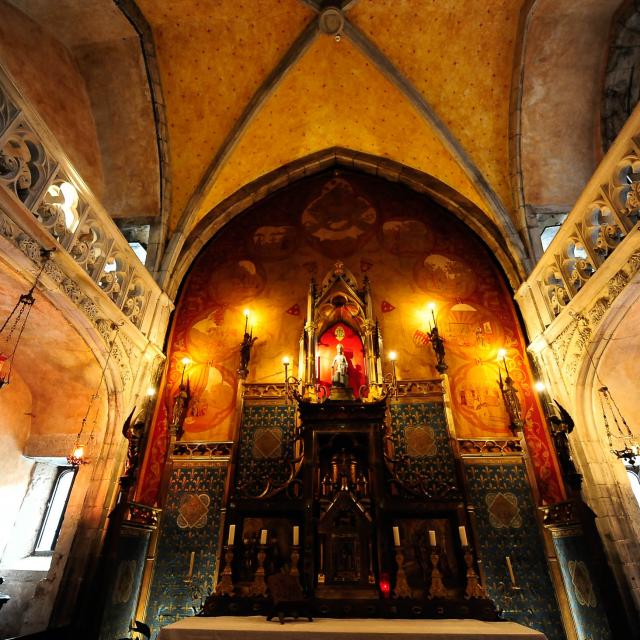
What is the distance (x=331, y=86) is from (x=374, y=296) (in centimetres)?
593

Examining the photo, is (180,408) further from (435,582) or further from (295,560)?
(435,582)

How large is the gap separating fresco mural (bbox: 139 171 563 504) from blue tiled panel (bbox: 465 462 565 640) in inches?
23.7

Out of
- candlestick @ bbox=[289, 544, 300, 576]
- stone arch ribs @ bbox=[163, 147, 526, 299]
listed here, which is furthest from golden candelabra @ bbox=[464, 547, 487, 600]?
stone arch ribs @ bbox=[163, 147, 526, 299]

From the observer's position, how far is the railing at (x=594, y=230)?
6.17 m

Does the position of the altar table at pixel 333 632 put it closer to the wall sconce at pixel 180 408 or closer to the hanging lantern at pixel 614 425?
the hanging lantern at pixel 614 425

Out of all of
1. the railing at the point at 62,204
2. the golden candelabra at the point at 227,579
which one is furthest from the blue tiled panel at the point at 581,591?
the railing at the point at 62,204

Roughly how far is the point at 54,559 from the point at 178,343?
4.87 m

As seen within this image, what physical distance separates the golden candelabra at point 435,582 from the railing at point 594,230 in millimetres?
5105

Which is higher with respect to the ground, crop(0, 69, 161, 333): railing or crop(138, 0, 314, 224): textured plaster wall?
crop(138, 0, 314, 224): textured plaster wall

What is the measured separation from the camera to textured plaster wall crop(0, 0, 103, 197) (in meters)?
7.79

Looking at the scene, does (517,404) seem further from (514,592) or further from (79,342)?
(79,342)

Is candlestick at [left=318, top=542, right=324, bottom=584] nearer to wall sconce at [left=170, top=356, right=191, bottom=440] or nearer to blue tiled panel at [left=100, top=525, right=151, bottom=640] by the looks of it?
blue tiled panel at [left=100, top=525, right=151, bottom=640]

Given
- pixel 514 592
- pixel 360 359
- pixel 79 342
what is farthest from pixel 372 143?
pixel 514 592

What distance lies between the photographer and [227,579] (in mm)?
6375
